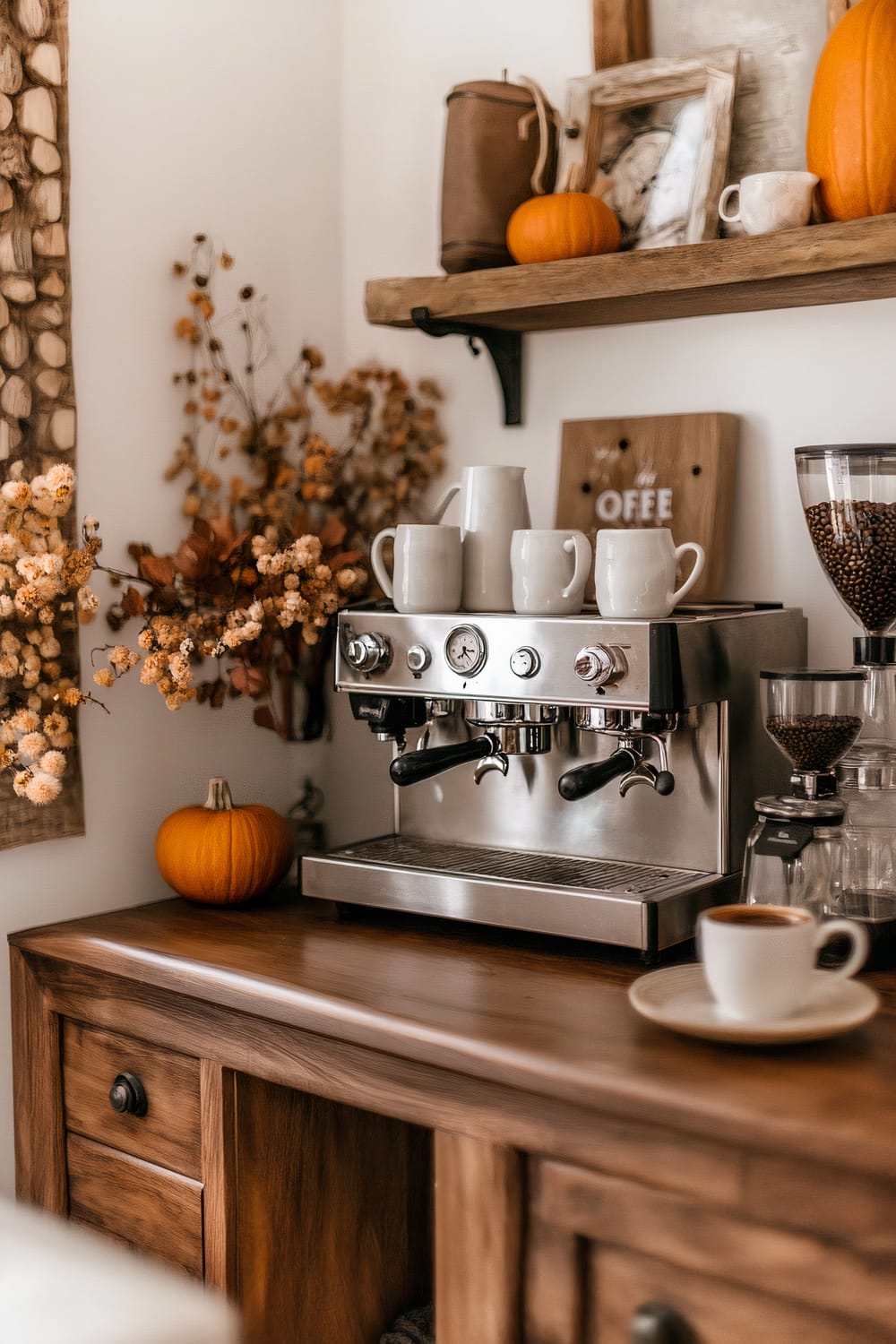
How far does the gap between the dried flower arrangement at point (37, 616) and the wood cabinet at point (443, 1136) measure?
0.68 feet

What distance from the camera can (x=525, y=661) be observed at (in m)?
1.41

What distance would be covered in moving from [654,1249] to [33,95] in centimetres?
140

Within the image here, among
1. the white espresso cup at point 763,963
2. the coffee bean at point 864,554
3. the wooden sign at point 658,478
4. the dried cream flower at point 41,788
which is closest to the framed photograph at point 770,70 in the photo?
the wooden sign at point 658,478

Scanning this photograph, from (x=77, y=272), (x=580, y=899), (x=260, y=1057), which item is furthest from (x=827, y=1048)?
(x=77, y=272)

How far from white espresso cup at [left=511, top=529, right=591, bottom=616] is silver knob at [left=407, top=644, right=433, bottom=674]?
119mm

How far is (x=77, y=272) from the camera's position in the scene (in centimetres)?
165

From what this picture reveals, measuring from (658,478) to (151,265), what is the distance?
71cm

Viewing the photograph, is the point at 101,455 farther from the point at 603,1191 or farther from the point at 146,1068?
the point at 603,1191

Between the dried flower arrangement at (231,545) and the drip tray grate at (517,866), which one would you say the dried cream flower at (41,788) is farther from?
the drip tray grate at (517,866)

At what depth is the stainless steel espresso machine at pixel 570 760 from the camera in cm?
135

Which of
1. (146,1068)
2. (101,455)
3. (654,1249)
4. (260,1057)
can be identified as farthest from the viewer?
(101,455)

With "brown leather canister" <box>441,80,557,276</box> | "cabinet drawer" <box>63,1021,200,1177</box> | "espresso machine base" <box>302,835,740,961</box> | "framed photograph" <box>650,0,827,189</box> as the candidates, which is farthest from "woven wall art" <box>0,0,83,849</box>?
"framed photograph" <box>650,0,827,189</box>

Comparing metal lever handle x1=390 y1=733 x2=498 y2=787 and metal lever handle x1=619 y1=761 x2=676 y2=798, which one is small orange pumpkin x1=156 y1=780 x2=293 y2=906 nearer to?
metal lever handle x1=390 y1=733 x2=498 y2=787

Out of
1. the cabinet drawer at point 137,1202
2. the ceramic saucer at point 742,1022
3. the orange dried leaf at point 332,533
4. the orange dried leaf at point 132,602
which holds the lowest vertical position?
the cabinet drawer at point 137,1202
